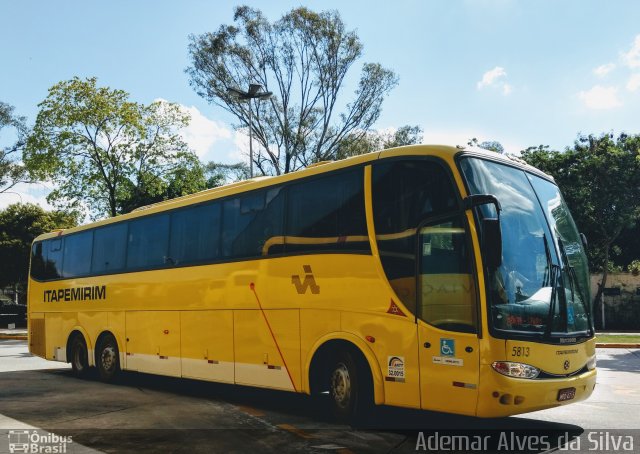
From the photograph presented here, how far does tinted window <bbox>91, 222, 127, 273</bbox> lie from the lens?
13.4 meters

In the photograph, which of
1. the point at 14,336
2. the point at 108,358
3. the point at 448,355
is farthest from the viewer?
the point at 14,336

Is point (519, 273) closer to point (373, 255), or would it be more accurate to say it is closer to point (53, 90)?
point (373, 255)

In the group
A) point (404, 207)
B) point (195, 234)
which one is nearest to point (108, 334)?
point (195, 234)

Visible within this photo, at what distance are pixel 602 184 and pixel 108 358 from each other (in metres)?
25.2

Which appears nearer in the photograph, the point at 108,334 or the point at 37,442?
the point at 37,442

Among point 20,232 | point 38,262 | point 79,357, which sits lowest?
point 79,357

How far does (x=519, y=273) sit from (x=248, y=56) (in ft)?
87.8

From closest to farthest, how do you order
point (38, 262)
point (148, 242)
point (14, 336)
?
point (148, 242) < point (38, 262) < point (14, 336)

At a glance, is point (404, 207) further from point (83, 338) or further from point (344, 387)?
point (83, 338)

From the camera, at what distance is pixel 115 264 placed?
13.5 metres

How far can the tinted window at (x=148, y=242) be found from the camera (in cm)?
1215

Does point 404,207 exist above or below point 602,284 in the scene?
above

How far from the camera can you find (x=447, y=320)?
7.08 meters

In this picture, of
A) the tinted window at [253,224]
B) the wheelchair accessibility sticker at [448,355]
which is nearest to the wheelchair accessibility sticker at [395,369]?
the wheelchair accessibility sticker at [448,355]
